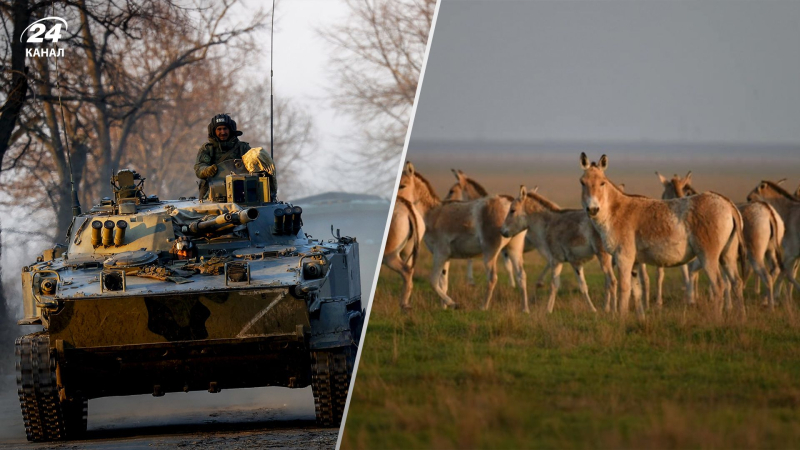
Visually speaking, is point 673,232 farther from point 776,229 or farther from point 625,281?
point 776,229

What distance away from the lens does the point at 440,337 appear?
14.0 m

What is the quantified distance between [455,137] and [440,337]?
2705mm

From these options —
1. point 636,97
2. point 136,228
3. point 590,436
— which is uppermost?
point 636,97

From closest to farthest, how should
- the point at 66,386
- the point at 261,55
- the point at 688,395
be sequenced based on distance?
the point at 688,395 < the point at 66,386 < the point at 261,55

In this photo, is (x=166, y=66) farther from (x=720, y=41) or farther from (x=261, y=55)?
(x=720, y=41)

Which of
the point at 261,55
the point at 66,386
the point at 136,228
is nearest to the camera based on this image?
the point at 66,386

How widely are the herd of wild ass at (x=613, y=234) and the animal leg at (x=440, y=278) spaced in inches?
0.7

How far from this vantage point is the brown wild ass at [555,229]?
17094 millimetres

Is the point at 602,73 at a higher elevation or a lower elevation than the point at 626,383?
higher

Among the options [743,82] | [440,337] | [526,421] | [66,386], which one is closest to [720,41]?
[743,82]

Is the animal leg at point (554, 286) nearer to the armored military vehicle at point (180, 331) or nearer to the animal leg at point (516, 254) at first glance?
the animal leg at point (516, 254)

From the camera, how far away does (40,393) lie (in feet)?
43.5

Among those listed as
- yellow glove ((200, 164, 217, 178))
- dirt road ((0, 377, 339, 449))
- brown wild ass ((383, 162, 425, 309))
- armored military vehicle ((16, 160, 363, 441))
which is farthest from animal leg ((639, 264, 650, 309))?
yellow glove ((200, 164, 217, 178))

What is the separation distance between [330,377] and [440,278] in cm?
406
